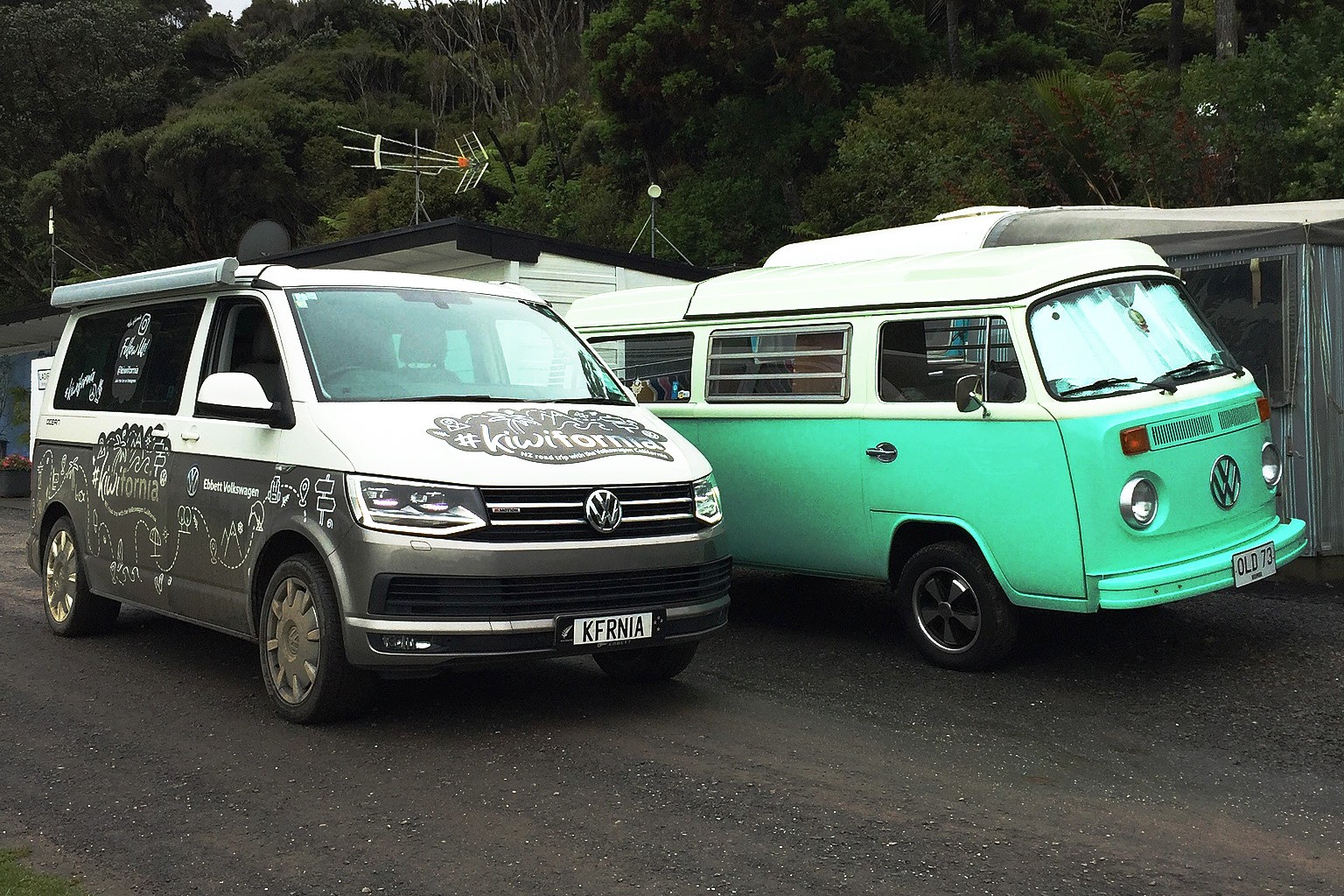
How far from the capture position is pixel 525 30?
182ft

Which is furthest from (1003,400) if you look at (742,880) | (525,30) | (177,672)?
(525,30)

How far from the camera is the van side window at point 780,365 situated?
26.8ft

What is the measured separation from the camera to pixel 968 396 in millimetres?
7176

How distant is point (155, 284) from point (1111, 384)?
5295 mm

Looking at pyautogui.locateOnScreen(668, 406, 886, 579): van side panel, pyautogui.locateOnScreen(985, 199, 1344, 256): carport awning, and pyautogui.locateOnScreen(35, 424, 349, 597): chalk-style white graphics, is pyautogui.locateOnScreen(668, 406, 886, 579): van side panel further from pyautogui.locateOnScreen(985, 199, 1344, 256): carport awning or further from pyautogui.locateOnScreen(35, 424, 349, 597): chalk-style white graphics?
pyautogui.locateOnScreen(35, 424, 349, 597): chalk-style white graphics

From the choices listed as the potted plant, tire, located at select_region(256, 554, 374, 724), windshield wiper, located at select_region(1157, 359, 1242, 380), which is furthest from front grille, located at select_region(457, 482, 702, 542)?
the potted plant

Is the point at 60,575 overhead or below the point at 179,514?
below

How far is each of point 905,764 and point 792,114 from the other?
2844 cm

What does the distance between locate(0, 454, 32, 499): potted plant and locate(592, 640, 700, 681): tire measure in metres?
21.5

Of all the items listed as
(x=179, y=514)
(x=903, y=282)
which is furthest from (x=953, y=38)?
(x=179, y=514)

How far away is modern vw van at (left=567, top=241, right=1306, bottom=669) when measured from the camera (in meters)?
6.79

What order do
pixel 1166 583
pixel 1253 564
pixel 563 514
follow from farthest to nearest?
pixel 1253 564
pixel 1166 583
pixel 563 514

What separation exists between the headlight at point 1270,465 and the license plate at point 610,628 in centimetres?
369

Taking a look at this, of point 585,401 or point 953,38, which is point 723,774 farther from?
point 953,38
